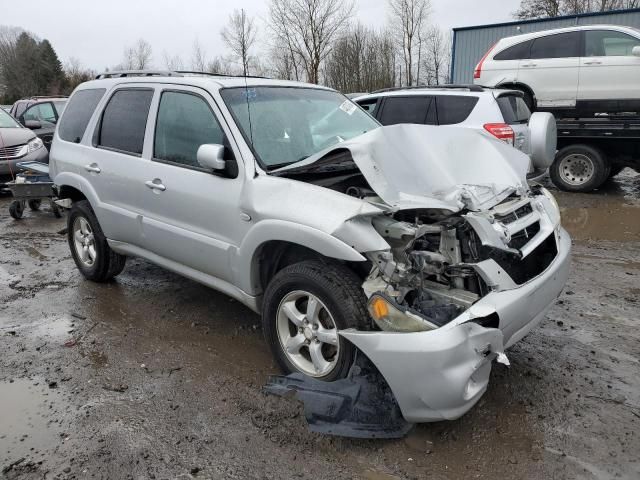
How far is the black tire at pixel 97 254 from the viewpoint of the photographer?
4848mm

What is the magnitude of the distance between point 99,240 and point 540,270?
150 inches

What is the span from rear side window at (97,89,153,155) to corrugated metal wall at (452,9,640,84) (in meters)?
16.2

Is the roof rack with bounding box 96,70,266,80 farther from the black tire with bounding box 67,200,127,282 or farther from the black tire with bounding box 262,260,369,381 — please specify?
the black tire with bounding box 262,260,369,381

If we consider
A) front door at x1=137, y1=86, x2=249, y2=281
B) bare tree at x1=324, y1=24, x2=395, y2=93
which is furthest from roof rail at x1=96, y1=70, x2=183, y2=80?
bare tree at x1=324, y1=24, x2=395, y2=93

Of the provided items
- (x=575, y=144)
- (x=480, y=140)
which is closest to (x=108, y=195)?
(x=480, y=140)

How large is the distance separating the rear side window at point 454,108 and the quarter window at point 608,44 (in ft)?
11.6

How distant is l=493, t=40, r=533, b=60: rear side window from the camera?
32.1 ft

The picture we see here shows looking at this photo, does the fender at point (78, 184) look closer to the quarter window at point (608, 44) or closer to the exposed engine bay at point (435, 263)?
the exposed engine bay at point (435, 263)

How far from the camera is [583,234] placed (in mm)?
6602

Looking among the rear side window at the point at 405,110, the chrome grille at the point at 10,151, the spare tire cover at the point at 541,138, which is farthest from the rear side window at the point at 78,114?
the chrome grille at the point at 10,151

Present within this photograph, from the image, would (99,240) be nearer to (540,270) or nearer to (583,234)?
(540,270)

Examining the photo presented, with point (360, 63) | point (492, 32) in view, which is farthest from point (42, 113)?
point (360, 63)

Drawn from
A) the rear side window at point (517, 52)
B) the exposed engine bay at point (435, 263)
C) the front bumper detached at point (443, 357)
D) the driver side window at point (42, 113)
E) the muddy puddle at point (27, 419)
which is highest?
the rear side window at point (517, 52)

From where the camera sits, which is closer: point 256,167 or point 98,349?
point 256,167
